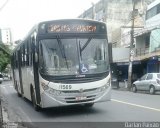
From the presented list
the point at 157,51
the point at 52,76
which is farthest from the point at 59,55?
the point at 157,51

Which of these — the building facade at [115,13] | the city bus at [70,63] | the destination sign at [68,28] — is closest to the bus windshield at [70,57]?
the city bus at [70,63]

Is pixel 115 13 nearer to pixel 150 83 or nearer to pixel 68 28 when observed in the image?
pixel 150 83

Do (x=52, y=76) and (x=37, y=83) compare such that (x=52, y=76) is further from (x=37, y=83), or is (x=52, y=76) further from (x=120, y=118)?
(x=120, y=118)

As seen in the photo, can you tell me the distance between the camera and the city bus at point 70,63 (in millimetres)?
12641

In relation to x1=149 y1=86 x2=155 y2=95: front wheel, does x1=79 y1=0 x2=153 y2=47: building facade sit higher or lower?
higher

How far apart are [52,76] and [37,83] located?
1066 millimetres

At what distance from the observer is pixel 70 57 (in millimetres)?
12828

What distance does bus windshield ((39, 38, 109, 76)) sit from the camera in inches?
500

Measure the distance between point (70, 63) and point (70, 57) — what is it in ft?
0.67

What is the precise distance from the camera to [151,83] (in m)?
26.5

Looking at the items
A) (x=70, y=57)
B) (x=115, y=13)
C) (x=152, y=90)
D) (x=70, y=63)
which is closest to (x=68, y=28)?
(x=70, y=57)

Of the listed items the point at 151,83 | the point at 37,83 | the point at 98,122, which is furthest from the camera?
the point at 151,83

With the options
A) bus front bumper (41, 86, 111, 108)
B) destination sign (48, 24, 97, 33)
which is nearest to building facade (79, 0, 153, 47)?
destination sign (48, 24, 97, 33)

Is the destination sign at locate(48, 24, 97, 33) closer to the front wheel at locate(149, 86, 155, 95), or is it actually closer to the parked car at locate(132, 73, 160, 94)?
the parked car at locate(132, 73, 160, 94)
